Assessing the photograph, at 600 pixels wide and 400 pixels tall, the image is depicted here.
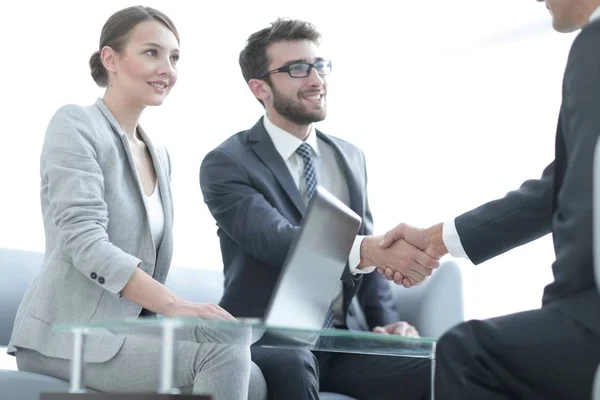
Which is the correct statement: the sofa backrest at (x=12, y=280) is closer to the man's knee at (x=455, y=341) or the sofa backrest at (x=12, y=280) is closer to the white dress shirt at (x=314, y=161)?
the white dress shirt at (x=314, y=161)

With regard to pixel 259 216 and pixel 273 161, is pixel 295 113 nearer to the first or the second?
pixel 273 161

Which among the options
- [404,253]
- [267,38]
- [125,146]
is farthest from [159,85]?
[404,253]

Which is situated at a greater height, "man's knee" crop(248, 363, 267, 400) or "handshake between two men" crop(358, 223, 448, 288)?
"handshake between two men" crop(358, 223, 448, 288)

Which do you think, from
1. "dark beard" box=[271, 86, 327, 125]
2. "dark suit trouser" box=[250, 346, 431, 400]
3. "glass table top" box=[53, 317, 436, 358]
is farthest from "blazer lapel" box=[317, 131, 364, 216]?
"glass table top" box=[53, 317, 436, 358]

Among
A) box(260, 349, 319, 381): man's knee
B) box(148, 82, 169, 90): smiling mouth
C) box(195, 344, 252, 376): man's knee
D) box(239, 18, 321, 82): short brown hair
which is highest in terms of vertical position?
box(239, 18, 321, 82): short brown hair

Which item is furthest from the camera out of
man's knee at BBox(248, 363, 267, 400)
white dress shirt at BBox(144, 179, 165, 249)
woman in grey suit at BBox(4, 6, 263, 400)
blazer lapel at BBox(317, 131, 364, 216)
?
blazer lapel at BBox(317, 131, 364, 216)

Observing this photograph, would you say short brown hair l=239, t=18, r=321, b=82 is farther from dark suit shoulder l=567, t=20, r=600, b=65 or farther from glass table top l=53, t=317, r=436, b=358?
dark suit shoulder l=567, t=20, r=600, b=65

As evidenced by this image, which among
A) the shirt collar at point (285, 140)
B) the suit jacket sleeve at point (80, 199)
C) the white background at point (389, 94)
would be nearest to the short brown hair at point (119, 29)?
the suit jacket sleeve at point (80, 199)

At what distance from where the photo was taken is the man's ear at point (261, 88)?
3766mm

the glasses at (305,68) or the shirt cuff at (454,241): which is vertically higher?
the glasses at (305,68)

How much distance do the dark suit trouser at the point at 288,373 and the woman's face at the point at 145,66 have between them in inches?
38.6

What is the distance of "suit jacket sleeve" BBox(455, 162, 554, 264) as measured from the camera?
2.32m

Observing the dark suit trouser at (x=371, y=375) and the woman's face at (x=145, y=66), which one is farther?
the dark suit trouser at (x=371, y=375)

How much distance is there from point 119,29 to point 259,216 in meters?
0.84
